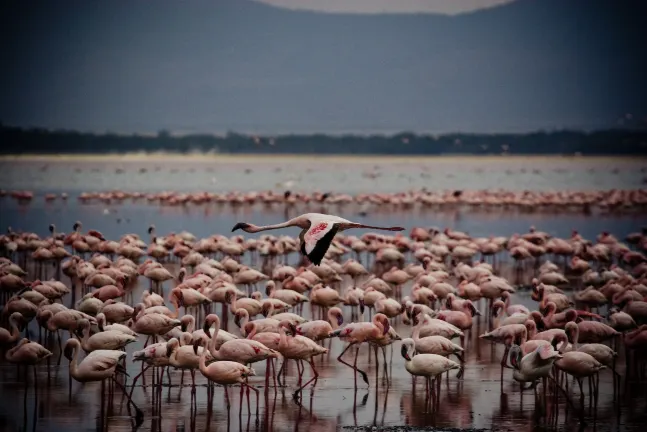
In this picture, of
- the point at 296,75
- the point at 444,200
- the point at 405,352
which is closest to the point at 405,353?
the point at 405,352

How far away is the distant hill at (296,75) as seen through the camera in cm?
16450

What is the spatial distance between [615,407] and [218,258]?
11.4m

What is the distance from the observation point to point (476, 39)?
176m

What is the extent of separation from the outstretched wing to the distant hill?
14643 cm

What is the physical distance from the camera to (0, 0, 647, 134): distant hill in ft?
540

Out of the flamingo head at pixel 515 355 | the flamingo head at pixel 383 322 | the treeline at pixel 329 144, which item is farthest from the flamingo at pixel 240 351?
the treeline at pixel 329 144

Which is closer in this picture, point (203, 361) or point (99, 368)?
point (99, 368)

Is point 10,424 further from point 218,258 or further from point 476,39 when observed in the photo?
point 476,39

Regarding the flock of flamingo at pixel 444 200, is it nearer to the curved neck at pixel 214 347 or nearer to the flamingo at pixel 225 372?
the curved neck at pixel 214 347

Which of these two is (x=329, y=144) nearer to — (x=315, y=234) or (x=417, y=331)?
(x=417, y=331)

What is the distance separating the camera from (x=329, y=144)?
398 feet

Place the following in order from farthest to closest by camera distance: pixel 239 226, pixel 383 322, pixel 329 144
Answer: pixel 329 144
pixel 383 322
pixel 239 226

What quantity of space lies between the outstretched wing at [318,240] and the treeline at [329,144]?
98139 millimetres

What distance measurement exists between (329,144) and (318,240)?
112 metres
